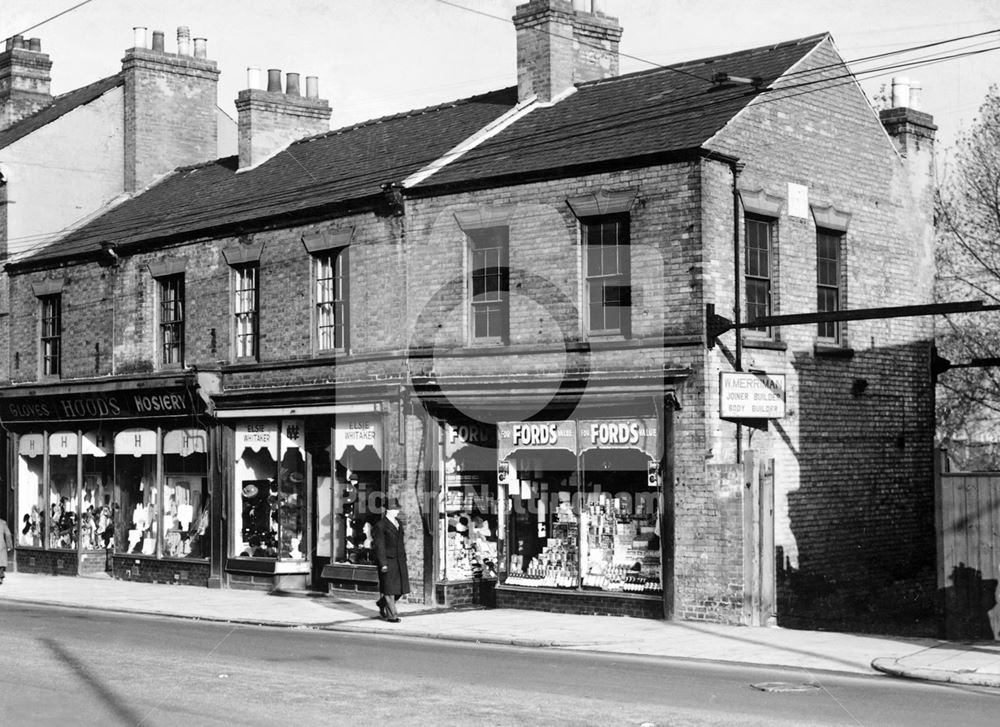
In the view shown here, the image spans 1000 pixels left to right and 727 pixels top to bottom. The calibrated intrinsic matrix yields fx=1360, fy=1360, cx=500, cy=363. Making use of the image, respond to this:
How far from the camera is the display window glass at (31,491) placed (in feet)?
102

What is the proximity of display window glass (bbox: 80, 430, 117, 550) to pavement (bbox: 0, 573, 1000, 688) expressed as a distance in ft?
9.76

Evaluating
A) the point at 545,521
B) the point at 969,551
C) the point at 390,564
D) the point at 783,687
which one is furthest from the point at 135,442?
the point at 783,687

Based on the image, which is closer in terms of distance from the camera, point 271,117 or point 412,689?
point 412,689

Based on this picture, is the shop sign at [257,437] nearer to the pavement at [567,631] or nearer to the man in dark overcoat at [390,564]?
the pavement at [567,631]

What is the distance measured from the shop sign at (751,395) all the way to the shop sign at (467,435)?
4.75 metres

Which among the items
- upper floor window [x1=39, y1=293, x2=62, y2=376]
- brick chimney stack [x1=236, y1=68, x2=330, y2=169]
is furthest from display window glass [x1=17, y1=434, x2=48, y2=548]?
brick chimney stack [x1=236, y1=68, x2=330, y2=169]

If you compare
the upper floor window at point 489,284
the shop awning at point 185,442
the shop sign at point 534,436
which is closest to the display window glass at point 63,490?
the shop awning at point 185,442

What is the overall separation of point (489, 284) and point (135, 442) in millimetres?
10664

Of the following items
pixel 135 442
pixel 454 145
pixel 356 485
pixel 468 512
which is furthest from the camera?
pixel 135 442

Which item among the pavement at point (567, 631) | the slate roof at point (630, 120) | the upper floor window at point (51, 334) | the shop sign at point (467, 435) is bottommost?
the pavement at point (567, 631)

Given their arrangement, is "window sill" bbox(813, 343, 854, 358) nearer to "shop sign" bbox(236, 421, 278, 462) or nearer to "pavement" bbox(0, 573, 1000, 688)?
"pavement" bbox(0, 573, 1000, 688)

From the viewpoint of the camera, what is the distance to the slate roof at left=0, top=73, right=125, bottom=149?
33.4 meters

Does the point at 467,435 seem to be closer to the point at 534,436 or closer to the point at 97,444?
the point at 534,436

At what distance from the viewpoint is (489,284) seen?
2203 centimetres
